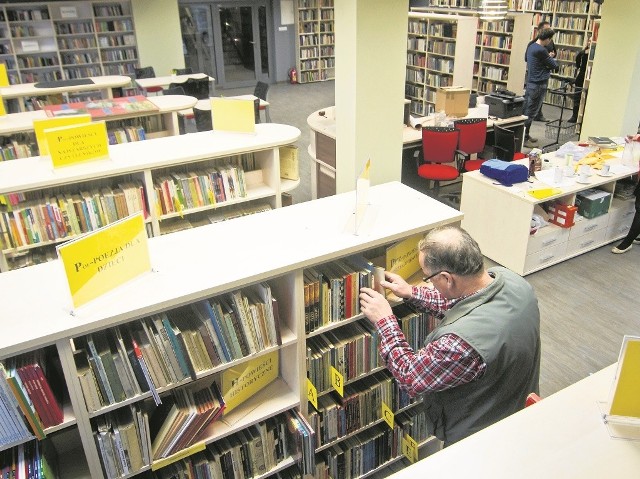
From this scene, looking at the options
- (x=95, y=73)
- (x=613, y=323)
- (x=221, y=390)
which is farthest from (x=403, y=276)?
(x=95, y=73)

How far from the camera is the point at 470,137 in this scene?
6.14 metres

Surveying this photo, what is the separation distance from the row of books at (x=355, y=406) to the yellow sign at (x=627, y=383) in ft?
4.04

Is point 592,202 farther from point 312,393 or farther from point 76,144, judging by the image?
point 76,144

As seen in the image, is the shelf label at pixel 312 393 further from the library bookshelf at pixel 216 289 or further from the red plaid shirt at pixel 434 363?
the red plaid shirt at pixel 434 363

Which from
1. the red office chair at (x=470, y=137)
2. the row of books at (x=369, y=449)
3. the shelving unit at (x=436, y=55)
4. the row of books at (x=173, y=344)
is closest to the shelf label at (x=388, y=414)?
the row of books at (x=369, y=449)

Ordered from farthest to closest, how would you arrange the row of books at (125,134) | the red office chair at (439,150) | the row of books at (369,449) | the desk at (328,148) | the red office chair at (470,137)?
the red office chair at (470,137), the red office chair at (439,150), the desk at (328,148), the row of books at (125,134), the row of books at (369,449)

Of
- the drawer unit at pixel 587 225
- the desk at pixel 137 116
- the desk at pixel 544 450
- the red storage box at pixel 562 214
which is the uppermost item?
the desk at pixel 137 116

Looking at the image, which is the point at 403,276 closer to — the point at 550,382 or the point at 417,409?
the point at 417,409

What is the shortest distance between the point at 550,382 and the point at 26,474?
3.16m

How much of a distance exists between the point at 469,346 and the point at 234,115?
9.55 ft

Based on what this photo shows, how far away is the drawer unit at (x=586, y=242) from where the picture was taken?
16.8 ft

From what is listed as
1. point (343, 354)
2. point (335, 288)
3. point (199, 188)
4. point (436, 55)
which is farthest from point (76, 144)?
point (436, 55)

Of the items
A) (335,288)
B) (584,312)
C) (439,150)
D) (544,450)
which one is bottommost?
(584,312)

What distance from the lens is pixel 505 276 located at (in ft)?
6.77
